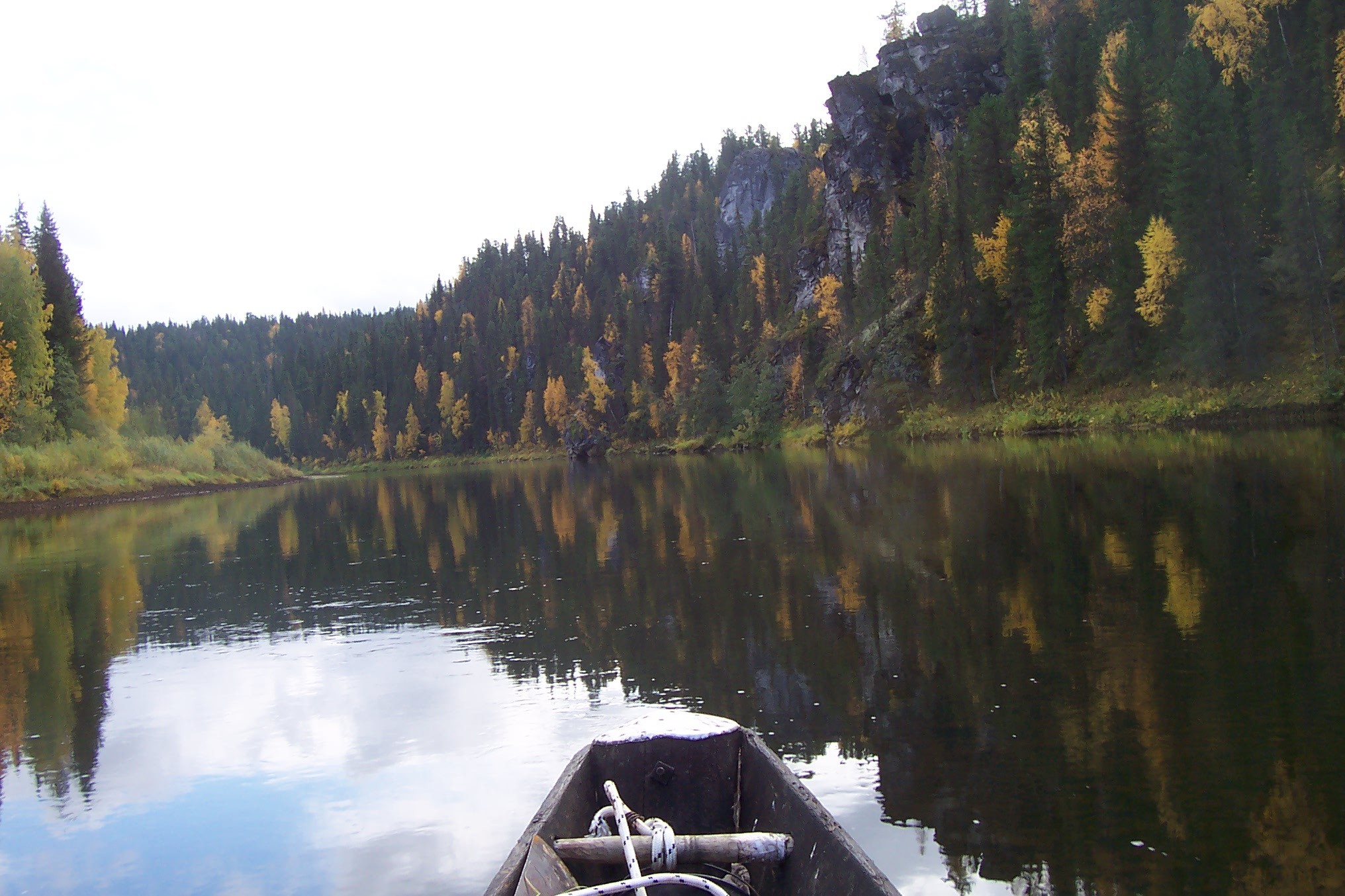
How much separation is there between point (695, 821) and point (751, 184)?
162 metres

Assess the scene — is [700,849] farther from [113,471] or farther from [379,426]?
[379,426]

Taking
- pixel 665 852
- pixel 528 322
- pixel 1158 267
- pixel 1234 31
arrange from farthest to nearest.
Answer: pixel 528 322, pixel 1234 31, pixel 1158 267, pixel 665 852

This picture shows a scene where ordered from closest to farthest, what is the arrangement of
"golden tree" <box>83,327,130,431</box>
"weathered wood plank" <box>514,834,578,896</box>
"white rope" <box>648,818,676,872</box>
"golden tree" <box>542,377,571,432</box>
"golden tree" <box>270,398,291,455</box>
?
"weathered wood plank" <box>514,834,578,896</box>, "white rope" <box>648,818,676,872</box>, "golden tree" <box>83,327,130,431</box>, "golden tree" <box>542,377,571,432</box>, "golden tree" <box>270,398,291,455</box>

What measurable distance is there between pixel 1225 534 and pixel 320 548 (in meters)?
23.9

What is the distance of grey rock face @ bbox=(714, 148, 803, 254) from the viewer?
157 m

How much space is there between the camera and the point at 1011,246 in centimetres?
5872

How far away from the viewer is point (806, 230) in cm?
10156

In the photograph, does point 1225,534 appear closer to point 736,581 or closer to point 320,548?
point 736,581

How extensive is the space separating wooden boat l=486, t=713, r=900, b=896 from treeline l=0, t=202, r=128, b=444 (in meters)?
64.6

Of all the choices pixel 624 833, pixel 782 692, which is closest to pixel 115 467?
pixel 782 692

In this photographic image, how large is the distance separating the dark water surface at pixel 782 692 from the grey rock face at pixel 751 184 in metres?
141

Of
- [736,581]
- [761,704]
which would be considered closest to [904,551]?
[736,581]

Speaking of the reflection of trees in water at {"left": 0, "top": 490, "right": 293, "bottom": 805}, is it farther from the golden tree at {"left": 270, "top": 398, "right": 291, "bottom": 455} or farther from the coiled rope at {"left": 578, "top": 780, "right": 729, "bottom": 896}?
the golden tree at {"left": 270, "top": 398, "right": 291, "bottom": 455}

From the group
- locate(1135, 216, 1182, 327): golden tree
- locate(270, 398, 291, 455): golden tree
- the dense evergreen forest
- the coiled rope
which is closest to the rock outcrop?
the dense evergreen forest
